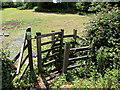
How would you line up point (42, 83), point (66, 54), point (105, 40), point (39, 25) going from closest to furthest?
point (42, 83), point (66, 54), point (105, 40), point (39, 25)

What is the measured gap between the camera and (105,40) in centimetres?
406

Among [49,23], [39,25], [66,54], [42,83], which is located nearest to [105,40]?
[66,54]

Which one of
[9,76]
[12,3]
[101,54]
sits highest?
[12,3]

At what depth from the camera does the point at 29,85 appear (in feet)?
10.00

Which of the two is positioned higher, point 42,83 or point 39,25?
point 39,25

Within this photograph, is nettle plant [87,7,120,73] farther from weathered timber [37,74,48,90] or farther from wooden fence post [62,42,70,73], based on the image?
weathered timber [37,74,48,90]

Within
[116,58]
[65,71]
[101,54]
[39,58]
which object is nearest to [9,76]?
[39,58]

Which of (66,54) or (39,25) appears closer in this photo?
(66,54)

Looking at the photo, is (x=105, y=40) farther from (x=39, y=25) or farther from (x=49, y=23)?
(x=49, y=23)

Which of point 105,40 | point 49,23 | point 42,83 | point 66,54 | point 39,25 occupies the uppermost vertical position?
point 49,23

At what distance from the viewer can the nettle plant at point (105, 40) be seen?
3.65 meters

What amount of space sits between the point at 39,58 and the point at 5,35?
513 cm

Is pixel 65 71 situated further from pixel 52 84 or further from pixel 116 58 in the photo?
pixel 116 58

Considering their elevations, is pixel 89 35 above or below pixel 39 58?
above
